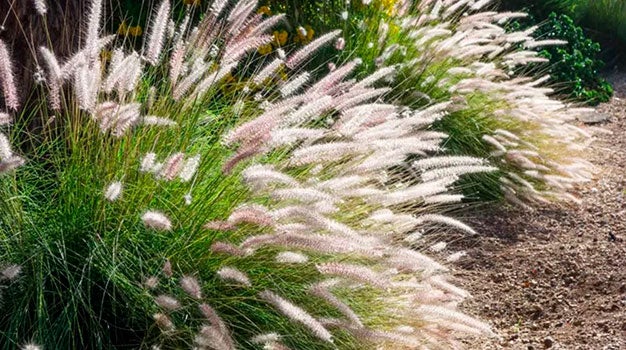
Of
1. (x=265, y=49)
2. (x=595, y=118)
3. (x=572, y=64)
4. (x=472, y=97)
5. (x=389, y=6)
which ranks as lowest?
(x=595, y=118)

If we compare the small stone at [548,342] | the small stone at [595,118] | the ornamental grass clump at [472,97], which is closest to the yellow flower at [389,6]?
the ornamental grass clump at [472,97]

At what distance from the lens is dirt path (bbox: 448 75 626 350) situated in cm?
416

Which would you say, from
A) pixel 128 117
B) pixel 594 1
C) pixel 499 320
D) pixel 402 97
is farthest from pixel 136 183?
pixel 594 1

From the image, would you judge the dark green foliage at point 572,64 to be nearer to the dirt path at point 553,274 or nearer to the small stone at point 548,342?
the dirt path at point 553,274

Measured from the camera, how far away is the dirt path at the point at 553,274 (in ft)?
13.7

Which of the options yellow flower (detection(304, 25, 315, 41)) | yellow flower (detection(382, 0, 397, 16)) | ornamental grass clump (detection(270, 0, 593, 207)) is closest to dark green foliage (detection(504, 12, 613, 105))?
ornamental grass clump (detection(270, 0, 593, 207))

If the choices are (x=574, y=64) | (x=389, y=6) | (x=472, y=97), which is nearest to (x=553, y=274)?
(x=472, y=97)

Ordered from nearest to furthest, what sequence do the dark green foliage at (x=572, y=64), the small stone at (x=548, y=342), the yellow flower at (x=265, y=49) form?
the small stone at (x=548, y=342) < the yellow flower at (x=265, y=49) < the dark green foliage at (x=572, y=64)

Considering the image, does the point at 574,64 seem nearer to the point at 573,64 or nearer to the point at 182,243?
the point at 573,64

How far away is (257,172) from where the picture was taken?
282 cm

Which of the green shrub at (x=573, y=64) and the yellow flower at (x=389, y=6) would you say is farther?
the green shrub at (x=573, y=64)

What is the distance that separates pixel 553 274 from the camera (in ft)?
15.8

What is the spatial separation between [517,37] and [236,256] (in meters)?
3.72

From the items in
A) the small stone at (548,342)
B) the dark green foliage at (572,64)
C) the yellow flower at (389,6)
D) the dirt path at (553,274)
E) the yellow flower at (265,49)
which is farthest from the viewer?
the dark green foliage at (572,64)
